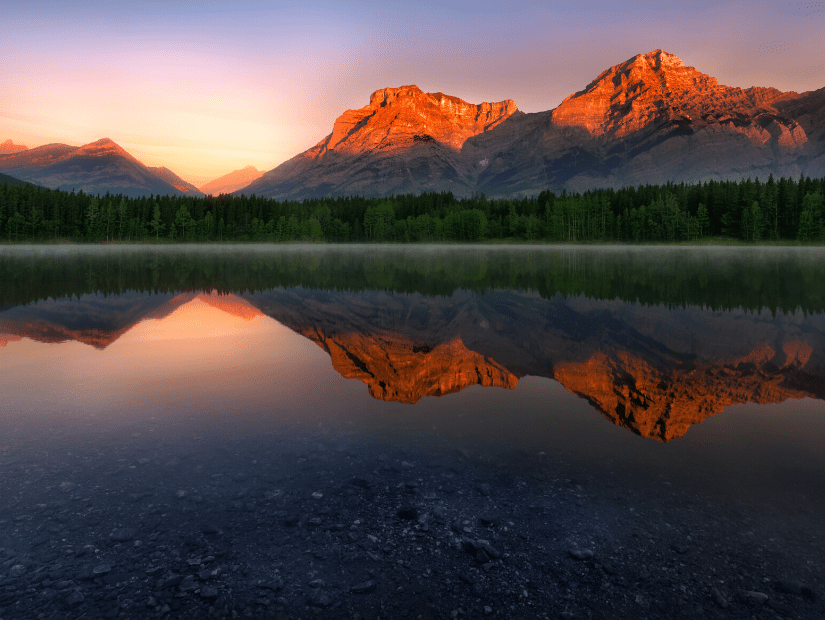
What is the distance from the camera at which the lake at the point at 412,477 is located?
557 cm

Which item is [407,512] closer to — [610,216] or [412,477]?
[412,477]

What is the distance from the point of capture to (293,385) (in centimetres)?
1352

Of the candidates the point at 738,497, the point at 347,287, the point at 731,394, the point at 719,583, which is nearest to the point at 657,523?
the point at 719,583

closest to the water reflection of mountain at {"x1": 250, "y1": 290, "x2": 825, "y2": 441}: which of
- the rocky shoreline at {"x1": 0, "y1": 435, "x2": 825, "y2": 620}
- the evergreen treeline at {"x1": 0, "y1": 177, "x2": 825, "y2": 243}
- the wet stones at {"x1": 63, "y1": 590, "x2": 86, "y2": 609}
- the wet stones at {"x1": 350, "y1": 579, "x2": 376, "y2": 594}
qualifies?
the rocky shoreline at {"x1": 0, "y1": 435, "x2": 825, "y2": 620}

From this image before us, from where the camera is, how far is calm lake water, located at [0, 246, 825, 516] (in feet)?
30.3

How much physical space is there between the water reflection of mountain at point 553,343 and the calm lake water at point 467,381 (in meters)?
0.10

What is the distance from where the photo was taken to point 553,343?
18.7 metres

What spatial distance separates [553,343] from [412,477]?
1201 centimetres

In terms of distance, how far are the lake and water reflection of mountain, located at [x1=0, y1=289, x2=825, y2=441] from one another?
0.48 ft

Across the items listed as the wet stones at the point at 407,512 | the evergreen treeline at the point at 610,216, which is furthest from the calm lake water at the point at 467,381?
the evergreen treeline at the point at 610,216

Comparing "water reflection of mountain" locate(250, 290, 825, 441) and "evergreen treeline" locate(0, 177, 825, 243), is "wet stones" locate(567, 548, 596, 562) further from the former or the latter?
"evergreen treeline" locate(0, 177, 825, 243)

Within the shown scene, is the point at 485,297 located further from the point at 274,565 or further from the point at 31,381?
the point at 274,565

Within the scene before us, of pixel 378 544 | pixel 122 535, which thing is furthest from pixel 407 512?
pixel 122 535

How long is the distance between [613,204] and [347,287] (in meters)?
186
